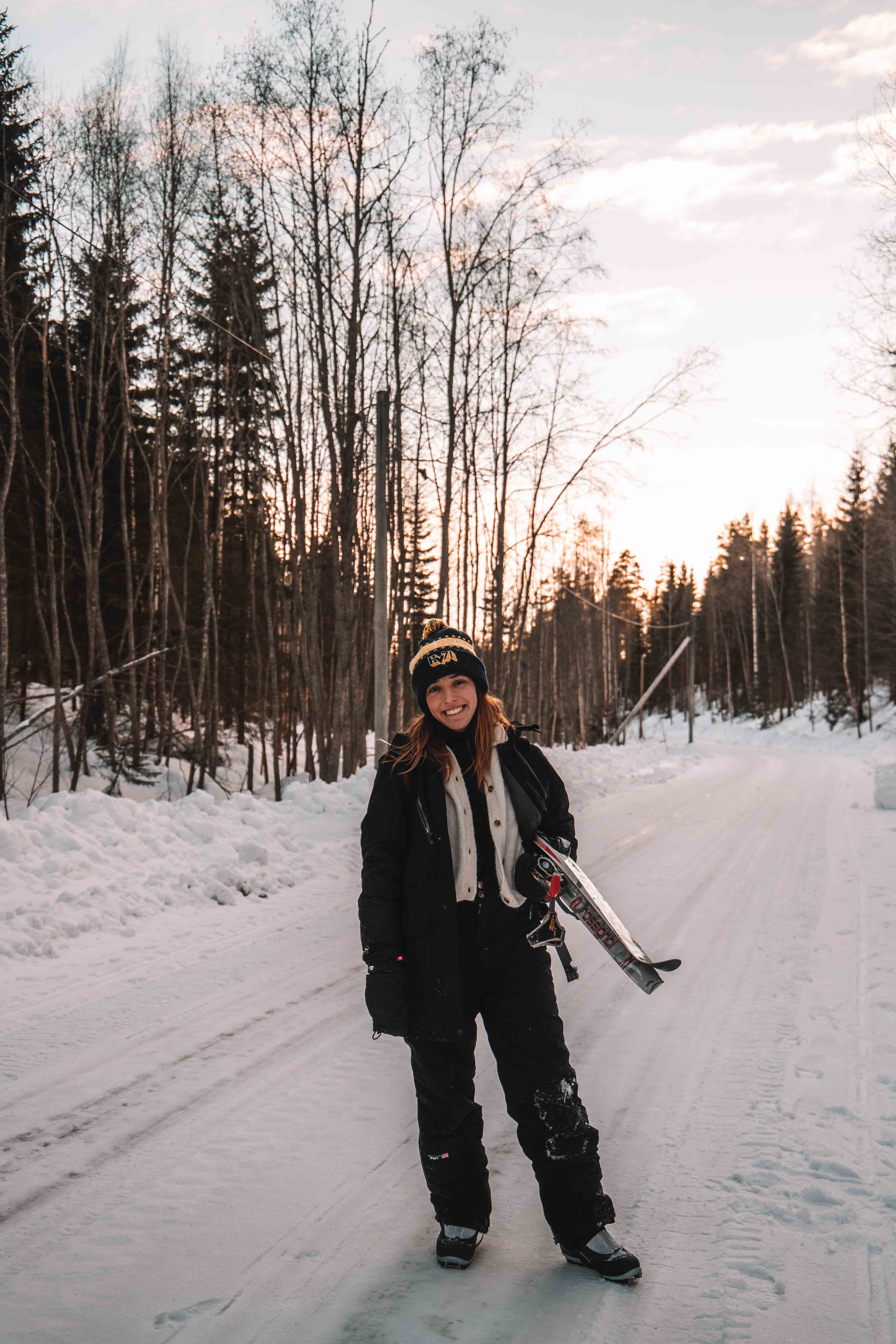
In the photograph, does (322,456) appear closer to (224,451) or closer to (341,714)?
(224,451)

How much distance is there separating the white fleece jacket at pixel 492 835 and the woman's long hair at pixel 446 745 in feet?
0.08

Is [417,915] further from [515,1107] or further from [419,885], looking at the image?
[515,1107]

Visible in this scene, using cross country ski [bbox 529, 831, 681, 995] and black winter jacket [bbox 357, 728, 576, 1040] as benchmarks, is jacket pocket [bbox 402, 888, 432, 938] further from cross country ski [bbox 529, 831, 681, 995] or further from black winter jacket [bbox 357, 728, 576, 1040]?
cross country ski [bbox 529, 831, 681, 995]

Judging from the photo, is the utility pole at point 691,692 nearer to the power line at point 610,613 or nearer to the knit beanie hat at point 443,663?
the power line at point 610,613

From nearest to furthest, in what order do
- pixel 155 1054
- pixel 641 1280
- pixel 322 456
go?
pixel 641 1280
pixel 155 1054
pixel 322 456

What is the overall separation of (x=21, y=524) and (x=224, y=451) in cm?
386

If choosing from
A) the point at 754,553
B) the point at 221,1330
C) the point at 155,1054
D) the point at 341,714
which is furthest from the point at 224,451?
the point at 754,553

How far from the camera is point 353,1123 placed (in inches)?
144

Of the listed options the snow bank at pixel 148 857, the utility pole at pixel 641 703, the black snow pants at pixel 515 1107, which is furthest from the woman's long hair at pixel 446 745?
the utility pole at pixel 641 703

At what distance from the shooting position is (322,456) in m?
19.8

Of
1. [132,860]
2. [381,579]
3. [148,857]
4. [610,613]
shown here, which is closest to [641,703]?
[610,613]

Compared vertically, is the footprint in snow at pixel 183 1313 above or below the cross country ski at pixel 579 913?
below

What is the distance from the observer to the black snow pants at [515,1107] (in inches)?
106

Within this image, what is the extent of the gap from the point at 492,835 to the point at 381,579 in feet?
31.9
